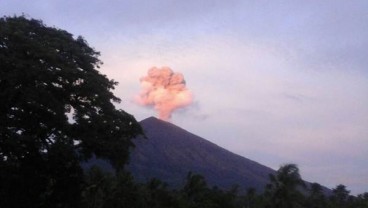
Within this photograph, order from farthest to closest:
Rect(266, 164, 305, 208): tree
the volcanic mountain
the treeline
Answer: the volcanic mountain < Rect(266, 164, 305, 208): tree < the treeline

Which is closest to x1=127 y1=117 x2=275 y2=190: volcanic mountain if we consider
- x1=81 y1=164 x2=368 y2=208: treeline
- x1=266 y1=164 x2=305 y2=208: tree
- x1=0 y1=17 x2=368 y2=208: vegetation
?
x1=81 y1=164 x2=368 y2=208: treeline

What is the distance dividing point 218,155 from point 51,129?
137742 mm

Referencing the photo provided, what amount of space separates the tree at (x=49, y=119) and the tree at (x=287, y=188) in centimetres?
2198

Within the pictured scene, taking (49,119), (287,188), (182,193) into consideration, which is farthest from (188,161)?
(49,119)

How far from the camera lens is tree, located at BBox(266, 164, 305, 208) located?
38562mm

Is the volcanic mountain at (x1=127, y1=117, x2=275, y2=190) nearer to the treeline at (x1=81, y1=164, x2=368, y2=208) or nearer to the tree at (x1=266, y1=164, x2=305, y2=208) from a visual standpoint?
the treeline at (x1=81, y1=164, x2=368, y2=208)

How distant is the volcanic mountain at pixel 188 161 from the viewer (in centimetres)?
13157

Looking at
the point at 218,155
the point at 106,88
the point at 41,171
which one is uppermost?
the point at 218,155

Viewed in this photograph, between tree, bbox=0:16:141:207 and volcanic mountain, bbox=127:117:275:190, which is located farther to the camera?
volcanic mountain, bbox=127:117:275:190

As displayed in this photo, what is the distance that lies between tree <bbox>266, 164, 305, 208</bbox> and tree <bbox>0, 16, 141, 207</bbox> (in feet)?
72.1

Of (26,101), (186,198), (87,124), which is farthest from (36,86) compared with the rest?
(186,198)

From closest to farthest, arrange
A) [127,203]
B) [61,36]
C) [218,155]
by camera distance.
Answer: [61,36] < [127,203] < [218,155]

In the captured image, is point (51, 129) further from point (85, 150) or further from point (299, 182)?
point (299, 182)

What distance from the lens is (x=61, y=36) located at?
18516 mm
